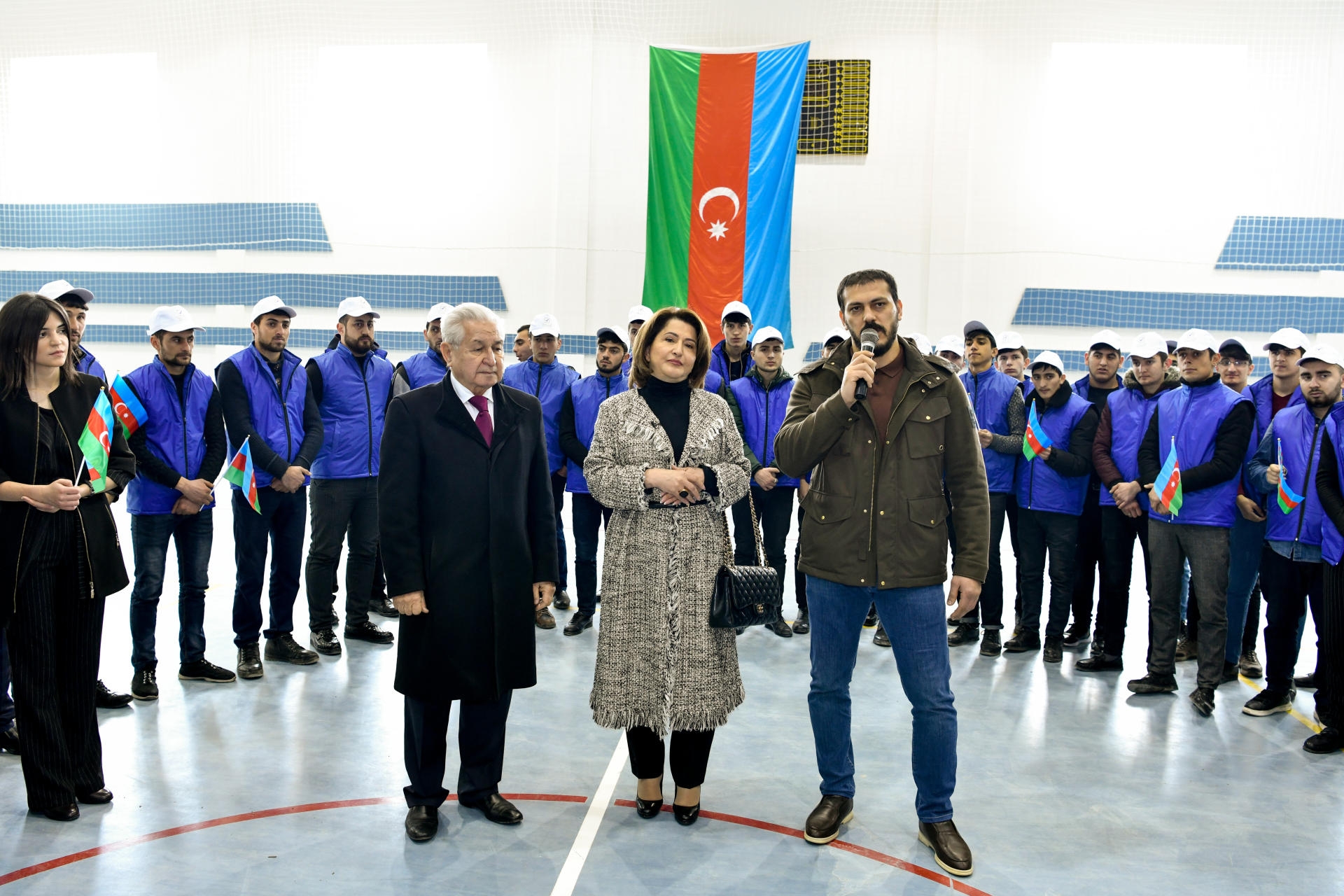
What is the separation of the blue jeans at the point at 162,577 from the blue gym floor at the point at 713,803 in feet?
0.80

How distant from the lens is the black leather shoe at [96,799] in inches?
134

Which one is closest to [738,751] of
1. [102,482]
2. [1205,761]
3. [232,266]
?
[1205,761]

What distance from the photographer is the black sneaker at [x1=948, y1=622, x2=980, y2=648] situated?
5.91 m

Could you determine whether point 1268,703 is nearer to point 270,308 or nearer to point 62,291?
point 270,308

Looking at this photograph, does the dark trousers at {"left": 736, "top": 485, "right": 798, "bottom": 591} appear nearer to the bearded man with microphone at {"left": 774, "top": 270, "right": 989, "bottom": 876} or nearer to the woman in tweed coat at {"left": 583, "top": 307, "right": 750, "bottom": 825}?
the woman in tweed coat at {"left": 583, "top": 307, "right": 750, "bottom": 825}

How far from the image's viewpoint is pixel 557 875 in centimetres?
297

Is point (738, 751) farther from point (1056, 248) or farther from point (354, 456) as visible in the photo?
point (1056, 248)

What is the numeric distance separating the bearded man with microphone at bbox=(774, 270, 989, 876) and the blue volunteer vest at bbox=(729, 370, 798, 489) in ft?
9.11

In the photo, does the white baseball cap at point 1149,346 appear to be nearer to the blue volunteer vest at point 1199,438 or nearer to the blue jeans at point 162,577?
the blue volunteer vest at point 1199,438

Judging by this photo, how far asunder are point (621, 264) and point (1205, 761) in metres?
8.87

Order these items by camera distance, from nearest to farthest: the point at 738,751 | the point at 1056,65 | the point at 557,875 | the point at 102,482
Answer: the point at 557,875 < the point at 102,482 < the point at 738,751 < the point at 1056,65

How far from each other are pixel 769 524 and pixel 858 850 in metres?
3.02

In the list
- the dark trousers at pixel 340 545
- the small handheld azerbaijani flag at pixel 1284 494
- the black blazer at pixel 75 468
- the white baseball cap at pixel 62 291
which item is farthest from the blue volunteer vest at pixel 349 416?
the small handheld azerbaijani flag at pixel 1284 494

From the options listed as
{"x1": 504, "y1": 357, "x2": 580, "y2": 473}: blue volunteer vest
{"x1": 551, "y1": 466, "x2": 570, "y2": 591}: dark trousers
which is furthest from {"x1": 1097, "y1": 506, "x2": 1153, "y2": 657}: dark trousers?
{"x1": 504, "y1": 357, "x2": 580, "y2": 473}: blue volunteer vest
